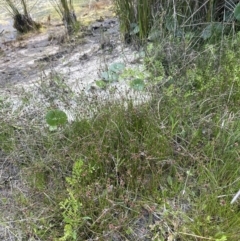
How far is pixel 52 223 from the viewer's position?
1418 millimetres

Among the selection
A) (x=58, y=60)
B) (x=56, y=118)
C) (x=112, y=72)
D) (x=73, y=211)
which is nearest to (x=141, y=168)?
(x=73, y=211)

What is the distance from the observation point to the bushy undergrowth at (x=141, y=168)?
136 centimetres

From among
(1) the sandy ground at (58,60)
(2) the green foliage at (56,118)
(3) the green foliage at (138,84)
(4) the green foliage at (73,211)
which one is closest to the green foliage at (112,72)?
(1) the sandy ground at (58,60)

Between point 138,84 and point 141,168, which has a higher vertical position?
point 138,84

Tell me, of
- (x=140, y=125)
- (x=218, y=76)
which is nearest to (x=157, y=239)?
(x=140, y=125)

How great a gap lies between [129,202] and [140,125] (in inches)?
15.6

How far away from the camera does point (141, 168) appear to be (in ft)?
A: 4.98

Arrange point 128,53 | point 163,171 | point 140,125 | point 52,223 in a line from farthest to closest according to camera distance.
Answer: point 128,53 → point 140,125 → point 163,171 → point 52,223

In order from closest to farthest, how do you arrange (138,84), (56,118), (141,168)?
(141,168) < (56,118) < (138,84)

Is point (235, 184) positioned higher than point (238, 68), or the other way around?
point (238, 68)

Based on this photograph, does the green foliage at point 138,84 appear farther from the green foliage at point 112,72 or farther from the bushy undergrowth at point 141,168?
the green foliage at point 112,72

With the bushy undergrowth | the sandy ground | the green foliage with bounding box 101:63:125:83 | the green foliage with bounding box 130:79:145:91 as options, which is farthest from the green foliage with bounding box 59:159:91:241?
the green foliage with bounding box 101:63:125:83

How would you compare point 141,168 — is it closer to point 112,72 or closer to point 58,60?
point 112,72

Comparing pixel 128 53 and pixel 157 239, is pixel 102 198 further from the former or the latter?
pixel 128 53
